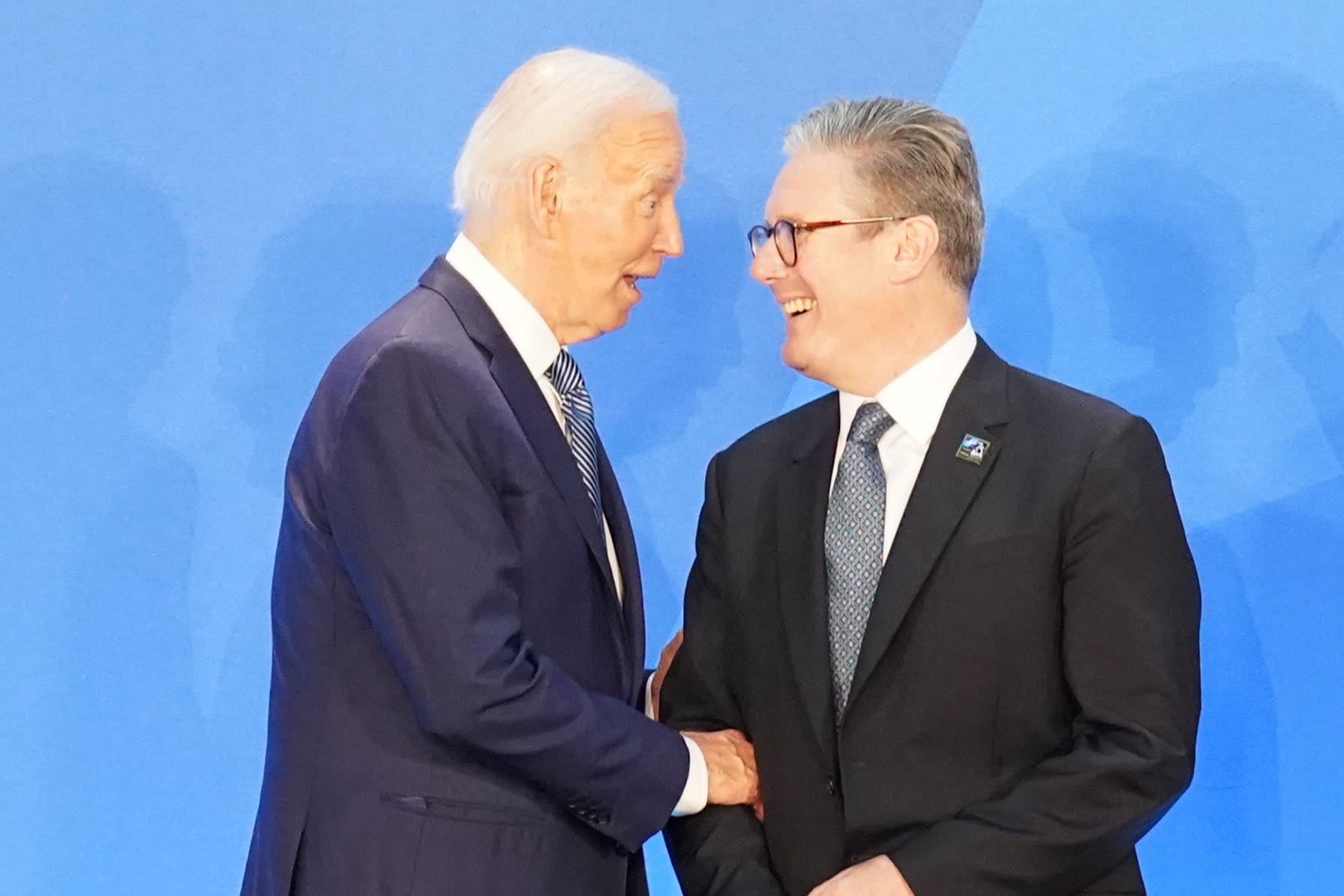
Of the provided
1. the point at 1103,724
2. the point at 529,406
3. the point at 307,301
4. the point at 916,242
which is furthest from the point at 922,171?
the point at 307,301

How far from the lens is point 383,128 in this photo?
11.7 feet

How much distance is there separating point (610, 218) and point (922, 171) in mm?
487

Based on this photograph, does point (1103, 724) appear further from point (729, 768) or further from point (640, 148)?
point (640, 148)

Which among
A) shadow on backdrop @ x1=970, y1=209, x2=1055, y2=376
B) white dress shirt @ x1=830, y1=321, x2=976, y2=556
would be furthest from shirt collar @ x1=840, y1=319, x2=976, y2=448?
shadow on backdrop @ x1=970, y1=209, x2=1055, y2=376

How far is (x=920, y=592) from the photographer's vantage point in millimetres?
2375

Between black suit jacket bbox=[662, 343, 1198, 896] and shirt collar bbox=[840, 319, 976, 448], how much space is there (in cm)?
3

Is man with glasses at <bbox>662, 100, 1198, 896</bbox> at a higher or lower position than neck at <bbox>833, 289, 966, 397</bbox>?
lower

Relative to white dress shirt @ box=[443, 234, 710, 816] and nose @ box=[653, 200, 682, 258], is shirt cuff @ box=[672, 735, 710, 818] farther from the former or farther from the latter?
nose @ box=[653, 200, 682, 258]

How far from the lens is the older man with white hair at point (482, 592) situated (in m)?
2.19

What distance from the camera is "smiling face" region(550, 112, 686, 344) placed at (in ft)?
8.25

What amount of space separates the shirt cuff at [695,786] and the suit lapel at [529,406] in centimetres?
26

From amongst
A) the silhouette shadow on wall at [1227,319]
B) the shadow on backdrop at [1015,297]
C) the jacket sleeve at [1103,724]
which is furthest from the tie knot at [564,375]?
the silhouette shadow on wall at [1227,319]

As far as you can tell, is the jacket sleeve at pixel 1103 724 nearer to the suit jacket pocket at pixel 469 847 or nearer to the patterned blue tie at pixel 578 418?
the suit jacket pocket at pixel 469 847

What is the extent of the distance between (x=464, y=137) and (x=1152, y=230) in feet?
4.73
